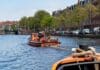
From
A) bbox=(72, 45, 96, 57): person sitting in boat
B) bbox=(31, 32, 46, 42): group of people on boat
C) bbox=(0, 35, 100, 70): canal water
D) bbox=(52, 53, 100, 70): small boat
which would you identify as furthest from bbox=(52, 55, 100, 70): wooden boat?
bbox=(31, 32, 46, 42): group of people on boat

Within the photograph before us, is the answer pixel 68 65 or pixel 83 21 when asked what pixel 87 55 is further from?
pixel 83 21

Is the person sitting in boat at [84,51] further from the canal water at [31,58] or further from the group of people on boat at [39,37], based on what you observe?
the group of people on boat at [39,37]

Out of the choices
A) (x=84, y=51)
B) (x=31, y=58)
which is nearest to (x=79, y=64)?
(x=84, y=51)

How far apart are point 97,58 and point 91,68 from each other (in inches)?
14.4

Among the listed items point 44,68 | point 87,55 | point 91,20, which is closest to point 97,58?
point 87,55

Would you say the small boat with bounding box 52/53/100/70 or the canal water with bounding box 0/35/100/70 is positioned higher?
the small boat with bounding box 52/53/100/70

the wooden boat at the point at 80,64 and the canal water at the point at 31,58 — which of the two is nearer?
the wooden boat at the point at 80,64

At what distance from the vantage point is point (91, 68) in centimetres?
1102

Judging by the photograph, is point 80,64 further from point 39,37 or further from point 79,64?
point 39,37

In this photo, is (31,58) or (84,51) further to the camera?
(31,58)

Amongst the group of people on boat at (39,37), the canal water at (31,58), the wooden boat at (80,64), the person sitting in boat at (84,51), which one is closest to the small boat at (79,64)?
the wooden boat at (80,64)

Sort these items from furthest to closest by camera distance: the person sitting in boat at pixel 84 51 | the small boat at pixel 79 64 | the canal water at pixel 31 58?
the canal water at pixel 31 58 < the person sitting in boat at pixel 84 51 < the small boat at pixel 79 64

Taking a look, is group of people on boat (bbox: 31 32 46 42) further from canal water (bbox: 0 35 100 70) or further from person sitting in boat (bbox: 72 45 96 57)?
person sitting in boat (bbox: 72 45 96 57)

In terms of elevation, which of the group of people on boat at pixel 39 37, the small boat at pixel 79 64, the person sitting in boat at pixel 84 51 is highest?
the person sitting in boat at pixel 84 51
